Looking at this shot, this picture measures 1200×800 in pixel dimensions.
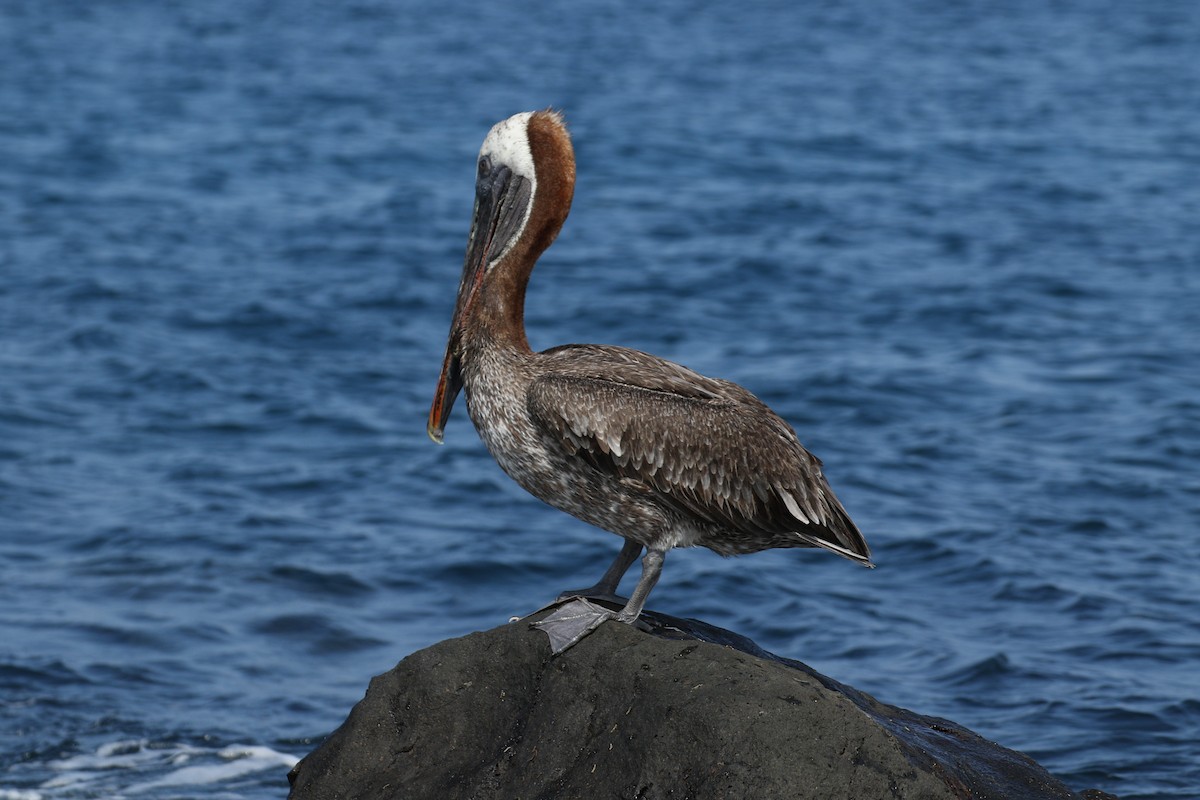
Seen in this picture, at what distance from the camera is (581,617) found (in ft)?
18.6

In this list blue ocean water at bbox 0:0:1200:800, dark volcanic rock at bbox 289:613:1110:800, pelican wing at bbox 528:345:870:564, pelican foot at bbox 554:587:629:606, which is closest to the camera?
dark volcanic rock at bbox 289:613:1110:800

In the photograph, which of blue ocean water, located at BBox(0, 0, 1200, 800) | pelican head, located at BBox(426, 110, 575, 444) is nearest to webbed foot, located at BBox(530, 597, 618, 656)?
pelican head, located at BBox(426, 110, 575, 444)

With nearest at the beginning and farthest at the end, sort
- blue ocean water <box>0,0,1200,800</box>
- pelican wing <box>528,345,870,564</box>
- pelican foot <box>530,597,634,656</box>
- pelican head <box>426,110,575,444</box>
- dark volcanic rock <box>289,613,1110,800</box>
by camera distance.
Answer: dark volcanic rock <box>289,613,1110,800</box> → pelican foot <box>530,597,634,656</box> → pelican wing <box>528,345,870,564</box> → pelican head <box>426,110,575,444</box> → blue ocean water <box>0,0,1200,800</box>

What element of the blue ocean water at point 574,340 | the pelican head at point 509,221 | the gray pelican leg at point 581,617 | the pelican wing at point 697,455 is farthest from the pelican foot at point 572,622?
the blue ocean water at point 574,340

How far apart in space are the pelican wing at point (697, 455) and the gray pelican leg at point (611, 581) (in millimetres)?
408

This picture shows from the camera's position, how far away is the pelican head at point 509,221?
6.59 meters

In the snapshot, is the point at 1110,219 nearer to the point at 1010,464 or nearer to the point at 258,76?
the point at 1010,464

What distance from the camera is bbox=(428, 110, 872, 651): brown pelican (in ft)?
19.7

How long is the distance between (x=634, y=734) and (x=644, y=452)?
1.24 m

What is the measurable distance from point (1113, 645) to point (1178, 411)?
4.73 m

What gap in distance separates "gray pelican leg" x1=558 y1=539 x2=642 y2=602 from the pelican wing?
0.41m

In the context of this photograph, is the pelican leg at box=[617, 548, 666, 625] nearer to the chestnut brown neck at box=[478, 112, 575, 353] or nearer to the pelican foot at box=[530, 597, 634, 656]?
the pelican foot at box=[530, 597, 634, 656]

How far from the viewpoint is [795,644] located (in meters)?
9.32

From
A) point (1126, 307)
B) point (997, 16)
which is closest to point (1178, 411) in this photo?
point (1126, 307)
